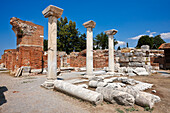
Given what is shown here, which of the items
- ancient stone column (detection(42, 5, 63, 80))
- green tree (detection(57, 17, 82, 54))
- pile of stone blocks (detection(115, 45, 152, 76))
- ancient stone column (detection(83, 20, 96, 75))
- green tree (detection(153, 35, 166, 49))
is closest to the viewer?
ancient stone column (detection(42, 5, 63, 80))

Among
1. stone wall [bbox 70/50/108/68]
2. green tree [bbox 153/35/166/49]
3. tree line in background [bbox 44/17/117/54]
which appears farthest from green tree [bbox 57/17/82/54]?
green tree [bbox 153/35/166/49]

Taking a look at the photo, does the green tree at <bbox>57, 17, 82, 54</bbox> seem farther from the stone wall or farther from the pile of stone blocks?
the pile of stone blocks

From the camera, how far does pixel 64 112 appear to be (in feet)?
9.30

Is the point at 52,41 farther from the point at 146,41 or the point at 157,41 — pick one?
the point at 157,41

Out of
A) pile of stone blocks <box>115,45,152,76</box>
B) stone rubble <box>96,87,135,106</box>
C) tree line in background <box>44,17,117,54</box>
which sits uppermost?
tree line in background <box>44,17,117,54</box>

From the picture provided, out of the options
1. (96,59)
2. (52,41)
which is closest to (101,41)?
(96,59)

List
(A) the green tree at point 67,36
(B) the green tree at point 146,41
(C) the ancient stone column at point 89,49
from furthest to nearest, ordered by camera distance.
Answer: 1. (B) the green tree at point 146,41
2. (A) the green tree at point 67,36
3. (C) the ancient stone column at point 89,49

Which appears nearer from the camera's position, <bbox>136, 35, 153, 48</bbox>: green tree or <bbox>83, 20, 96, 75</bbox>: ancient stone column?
<bbox>83, 20, 96, 75</bbox>: ancient stone column

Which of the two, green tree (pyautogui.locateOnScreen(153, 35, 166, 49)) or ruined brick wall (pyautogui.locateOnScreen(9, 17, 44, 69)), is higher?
green tree (pyautogui.locateOnScreen(153, 35, 166, 49))

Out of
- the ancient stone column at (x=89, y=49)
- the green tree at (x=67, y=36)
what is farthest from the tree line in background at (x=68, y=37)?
the ancient stone column at (x=89, y=49)

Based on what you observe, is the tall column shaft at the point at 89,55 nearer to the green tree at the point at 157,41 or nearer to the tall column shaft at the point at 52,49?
the tall column shaft at the point at 52,49

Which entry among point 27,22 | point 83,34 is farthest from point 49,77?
point 83,34

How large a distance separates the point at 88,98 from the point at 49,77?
293 cm

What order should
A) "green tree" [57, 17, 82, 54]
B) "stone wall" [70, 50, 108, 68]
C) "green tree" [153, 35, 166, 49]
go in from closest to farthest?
"stone wall" [70, 50, 108, 68], "green tree" [57, 17, 82, 54], "green tree" [153, 35, 166, 49]
